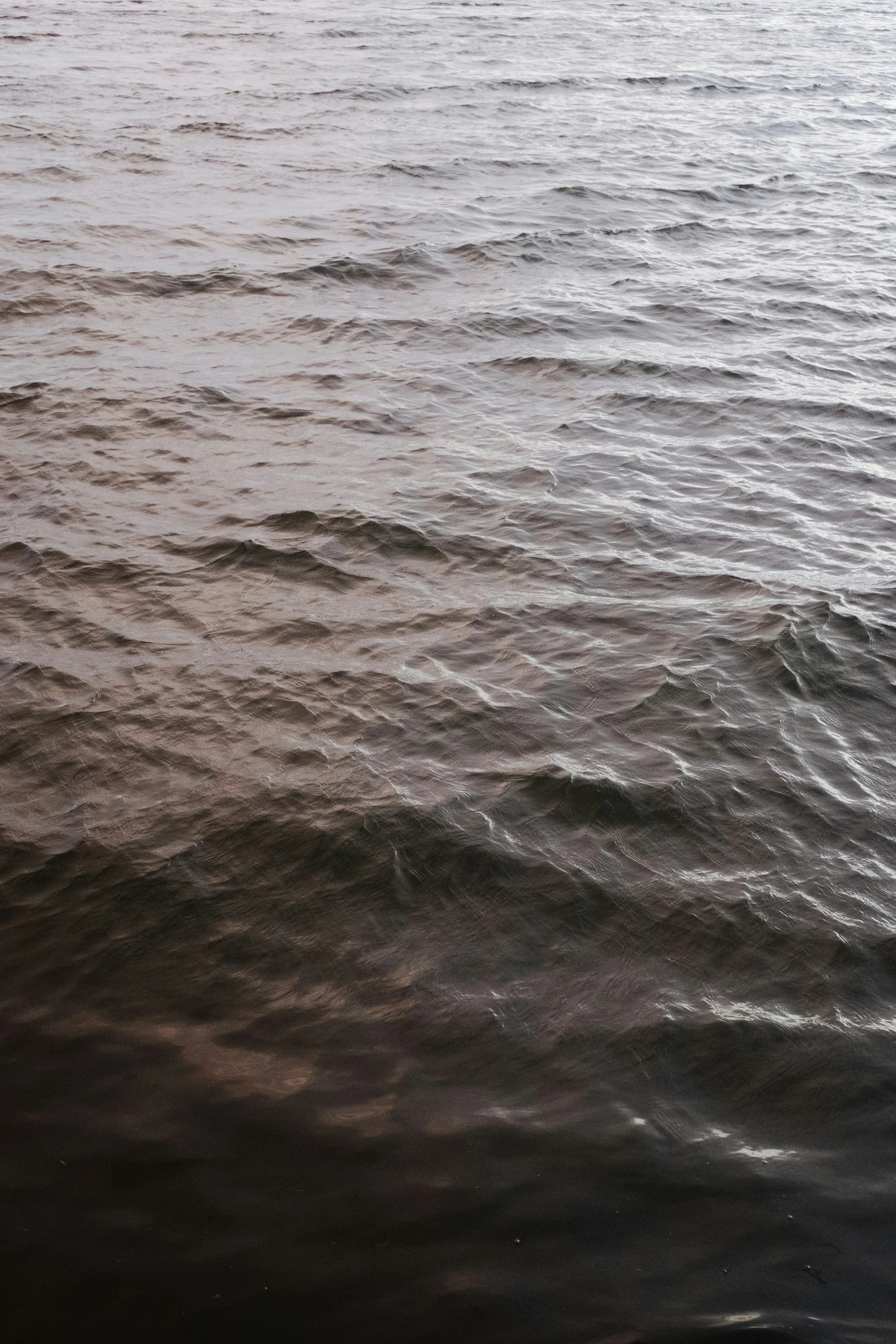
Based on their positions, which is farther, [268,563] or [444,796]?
[268,563]

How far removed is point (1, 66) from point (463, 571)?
19.0 meters

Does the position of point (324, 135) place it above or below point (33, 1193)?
above

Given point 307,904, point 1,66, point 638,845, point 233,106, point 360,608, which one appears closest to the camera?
point 307,904

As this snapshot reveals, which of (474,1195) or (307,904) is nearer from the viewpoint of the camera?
(474,1195)

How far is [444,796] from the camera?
196 inches

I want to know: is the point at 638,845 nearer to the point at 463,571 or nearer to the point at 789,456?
the point at 463,571

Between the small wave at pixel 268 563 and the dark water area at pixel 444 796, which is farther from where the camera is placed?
the small wave at pixel 268 563

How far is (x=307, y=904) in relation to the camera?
445 centimetres

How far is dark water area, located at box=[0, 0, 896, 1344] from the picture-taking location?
130 inches

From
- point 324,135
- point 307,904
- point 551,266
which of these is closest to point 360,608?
point 307,904

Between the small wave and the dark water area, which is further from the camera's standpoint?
the small wave

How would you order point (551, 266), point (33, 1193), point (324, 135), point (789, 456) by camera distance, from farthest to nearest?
point (324, 135) < point (551, 266) < point (789, 456) < point (33, 1193)

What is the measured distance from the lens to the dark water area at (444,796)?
130 inches

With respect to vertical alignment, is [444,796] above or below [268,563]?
below
